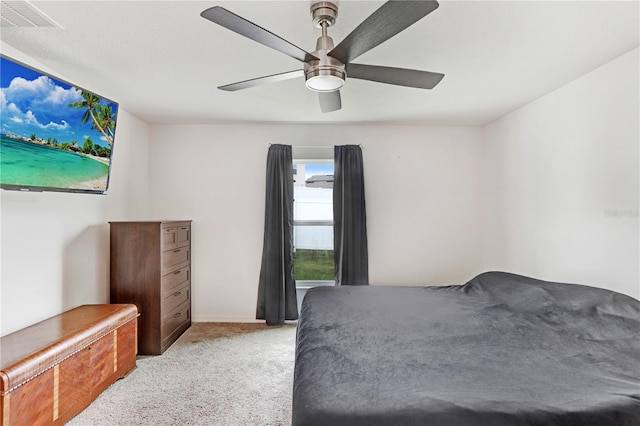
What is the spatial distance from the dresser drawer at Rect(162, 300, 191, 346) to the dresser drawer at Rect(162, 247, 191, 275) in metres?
0.45

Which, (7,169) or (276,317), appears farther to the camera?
(276,317)

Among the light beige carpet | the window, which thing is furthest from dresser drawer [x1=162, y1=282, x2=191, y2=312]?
the window

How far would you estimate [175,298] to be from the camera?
350 centimetres

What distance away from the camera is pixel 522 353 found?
166 cm

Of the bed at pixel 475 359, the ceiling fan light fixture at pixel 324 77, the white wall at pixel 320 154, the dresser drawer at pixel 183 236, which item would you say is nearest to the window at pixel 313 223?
the white wall at pixel 320 154

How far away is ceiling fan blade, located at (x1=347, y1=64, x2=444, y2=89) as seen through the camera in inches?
71.0

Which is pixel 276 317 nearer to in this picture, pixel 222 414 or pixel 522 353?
pixel 222 414

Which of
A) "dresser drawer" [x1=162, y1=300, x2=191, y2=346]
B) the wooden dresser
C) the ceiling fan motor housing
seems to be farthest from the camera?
"dresser drawer" [x1=162, y1=300, x2=191, y2=346]

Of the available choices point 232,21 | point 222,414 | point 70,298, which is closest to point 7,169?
point 70,298

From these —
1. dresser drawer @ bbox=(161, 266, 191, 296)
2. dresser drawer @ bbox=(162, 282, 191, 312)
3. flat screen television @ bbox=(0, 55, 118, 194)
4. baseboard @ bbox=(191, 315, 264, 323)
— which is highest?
flat screen television @ bbox=(0, 55, 118, 194)

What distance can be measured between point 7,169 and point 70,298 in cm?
122

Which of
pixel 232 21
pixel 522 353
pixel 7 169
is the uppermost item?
pixel 232 21

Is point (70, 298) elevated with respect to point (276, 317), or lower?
elevated

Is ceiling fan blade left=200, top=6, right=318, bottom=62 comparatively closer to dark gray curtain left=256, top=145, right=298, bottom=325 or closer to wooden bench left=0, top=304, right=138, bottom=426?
wooden bench left=0, top=304, right=138, bottom=426
